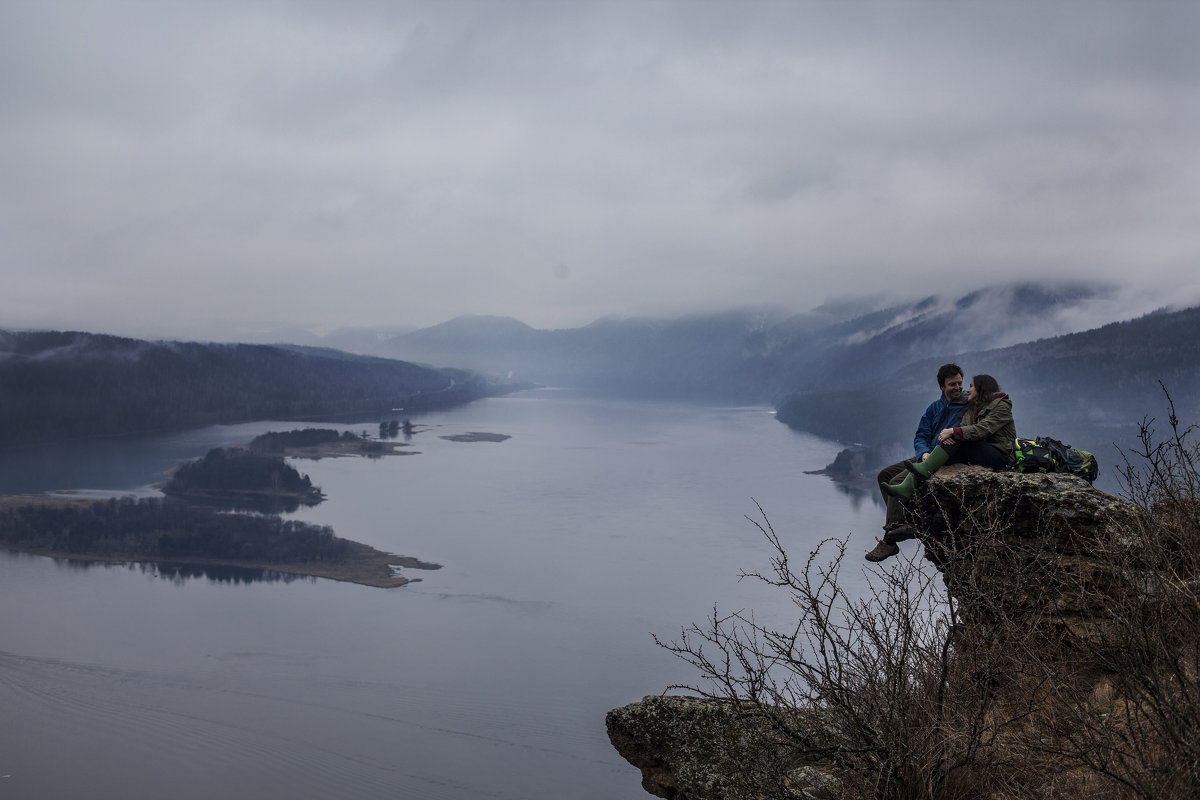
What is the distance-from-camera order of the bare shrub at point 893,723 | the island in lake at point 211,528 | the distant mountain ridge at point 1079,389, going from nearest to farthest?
1. the bare shrub at point 893,723
2. the island in lake at point 211,528
3. the distant mountain ridge at point 1079,389

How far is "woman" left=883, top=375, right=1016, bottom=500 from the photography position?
6.88 meters

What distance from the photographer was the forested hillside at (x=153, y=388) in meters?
138

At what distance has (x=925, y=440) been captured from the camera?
7.48 m

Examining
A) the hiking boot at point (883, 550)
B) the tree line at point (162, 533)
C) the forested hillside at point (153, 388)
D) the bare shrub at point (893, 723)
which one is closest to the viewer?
the bare shrub at point (893, 723)

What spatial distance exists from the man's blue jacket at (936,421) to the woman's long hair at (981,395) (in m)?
0.10

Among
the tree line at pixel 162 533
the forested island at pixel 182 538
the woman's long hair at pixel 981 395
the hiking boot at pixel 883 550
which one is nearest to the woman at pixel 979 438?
the woman's long hair at pixel 981 395

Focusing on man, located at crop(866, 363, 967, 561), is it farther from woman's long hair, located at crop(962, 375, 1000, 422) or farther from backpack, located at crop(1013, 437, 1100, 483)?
backpack, located at crop(1013, 437, 1100, 483)

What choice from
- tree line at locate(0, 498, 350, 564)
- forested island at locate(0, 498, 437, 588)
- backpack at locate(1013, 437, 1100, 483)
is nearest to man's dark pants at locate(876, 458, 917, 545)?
backpack at locate(1013, 437, 1100, 483)

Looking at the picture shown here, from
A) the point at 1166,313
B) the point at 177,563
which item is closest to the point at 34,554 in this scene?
the point at 177,563

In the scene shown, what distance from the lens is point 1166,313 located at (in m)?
130

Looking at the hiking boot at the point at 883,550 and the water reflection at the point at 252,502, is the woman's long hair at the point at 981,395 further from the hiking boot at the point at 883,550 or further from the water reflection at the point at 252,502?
the water reflection at the point at 252,502

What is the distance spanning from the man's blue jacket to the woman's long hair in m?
0.10

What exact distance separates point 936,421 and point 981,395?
52cm

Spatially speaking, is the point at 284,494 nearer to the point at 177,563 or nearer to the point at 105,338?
the point at 177,563
